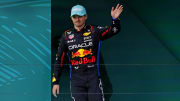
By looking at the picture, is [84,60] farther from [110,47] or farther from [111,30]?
[110,47]

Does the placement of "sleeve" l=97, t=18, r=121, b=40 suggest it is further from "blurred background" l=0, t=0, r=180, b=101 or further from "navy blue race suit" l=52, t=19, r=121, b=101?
"blurred background" l=0, t=0, r=180, b=101

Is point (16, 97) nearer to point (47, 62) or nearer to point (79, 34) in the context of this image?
point (47, 62)

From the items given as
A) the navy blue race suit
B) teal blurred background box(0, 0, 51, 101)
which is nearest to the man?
the navy blue race suit

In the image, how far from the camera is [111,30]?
175 centimetres

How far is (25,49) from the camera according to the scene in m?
2.05

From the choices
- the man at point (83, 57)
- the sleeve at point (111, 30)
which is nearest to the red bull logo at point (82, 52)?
the man at point (83, 57)

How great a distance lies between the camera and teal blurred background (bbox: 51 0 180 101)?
212 centimetres

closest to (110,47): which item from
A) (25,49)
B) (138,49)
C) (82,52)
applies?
(138,49)

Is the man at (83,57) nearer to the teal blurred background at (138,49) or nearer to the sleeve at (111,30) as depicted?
the sleeve at (111,30)

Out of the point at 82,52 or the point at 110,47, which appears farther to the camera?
the point at 110,47

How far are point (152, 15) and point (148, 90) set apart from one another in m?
0.54

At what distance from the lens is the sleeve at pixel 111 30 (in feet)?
5.64

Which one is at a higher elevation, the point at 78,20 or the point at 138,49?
the point at 78,20

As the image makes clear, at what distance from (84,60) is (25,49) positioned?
48cm
